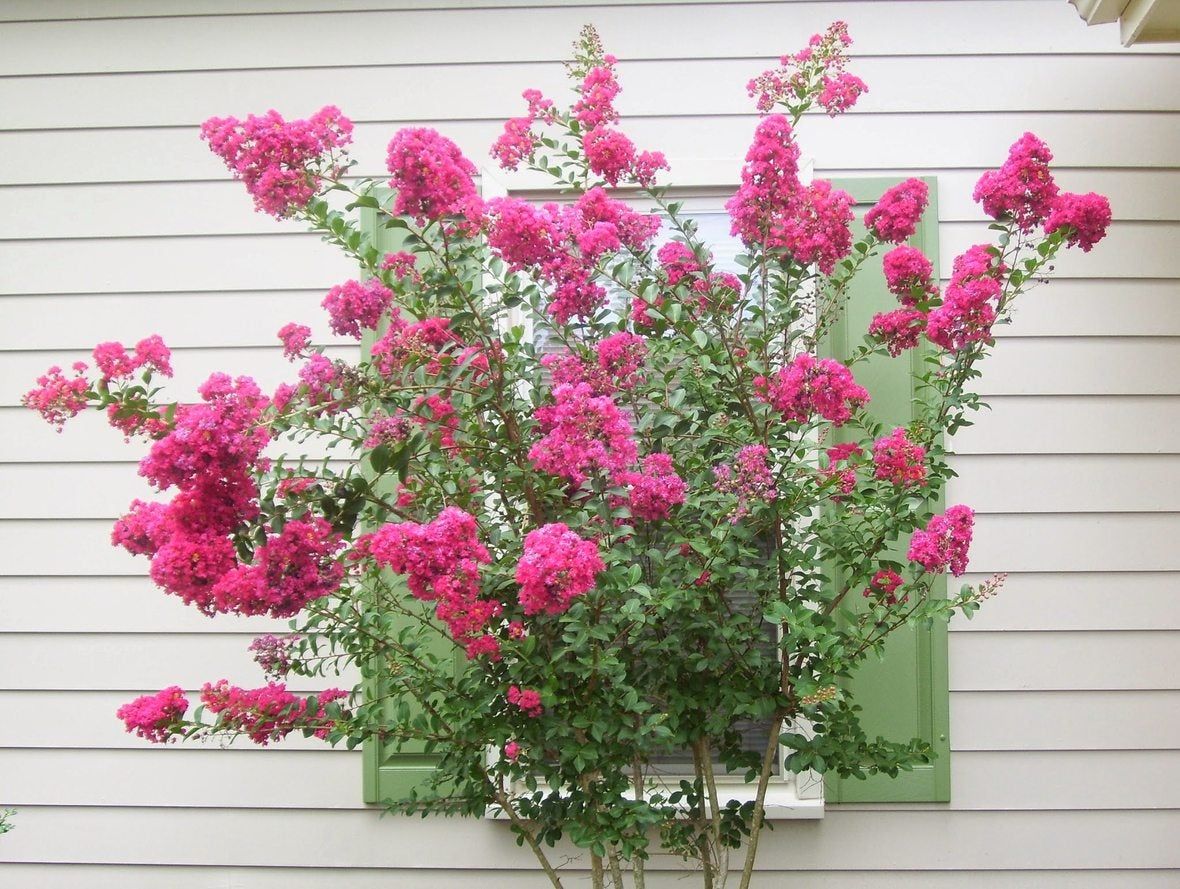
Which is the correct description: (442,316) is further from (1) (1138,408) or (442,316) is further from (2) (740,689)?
(1) (1138,408)

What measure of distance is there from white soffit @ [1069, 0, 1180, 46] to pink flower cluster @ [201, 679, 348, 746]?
2.51 m

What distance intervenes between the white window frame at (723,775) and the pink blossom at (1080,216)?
66 cm

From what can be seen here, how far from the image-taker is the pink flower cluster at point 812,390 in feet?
6.47

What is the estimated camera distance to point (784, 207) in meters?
2.04

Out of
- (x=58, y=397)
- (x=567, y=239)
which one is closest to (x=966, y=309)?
(x=567, y=239)

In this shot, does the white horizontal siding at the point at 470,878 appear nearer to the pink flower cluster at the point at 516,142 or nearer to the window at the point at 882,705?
the window at the point at 882,705

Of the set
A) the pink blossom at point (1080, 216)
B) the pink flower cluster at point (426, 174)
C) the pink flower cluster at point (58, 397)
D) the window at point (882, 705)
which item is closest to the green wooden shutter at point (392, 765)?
the window at point (882, 705)

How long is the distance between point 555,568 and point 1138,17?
6.74ft

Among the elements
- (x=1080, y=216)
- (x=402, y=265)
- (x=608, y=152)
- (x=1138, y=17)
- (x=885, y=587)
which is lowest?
(x=885, y=587)

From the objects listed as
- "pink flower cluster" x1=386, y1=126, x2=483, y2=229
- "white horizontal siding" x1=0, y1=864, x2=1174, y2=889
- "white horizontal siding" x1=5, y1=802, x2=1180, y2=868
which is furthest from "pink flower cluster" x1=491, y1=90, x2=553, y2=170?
"white horizontal siding" x1=0, y1=864, x2=1174, y2=889

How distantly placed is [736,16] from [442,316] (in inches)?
52.4

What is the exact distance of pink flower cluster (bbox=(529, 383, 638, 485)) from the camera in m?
1.80

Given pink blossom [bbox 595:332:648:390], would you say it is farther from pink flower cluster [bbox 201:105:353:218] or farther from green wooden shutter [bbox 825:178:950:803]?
green wooden shutter [bbox 825:178:950:803]

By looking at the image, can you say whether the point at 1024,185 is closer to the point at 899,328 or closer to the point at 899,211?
the point at 899,211
